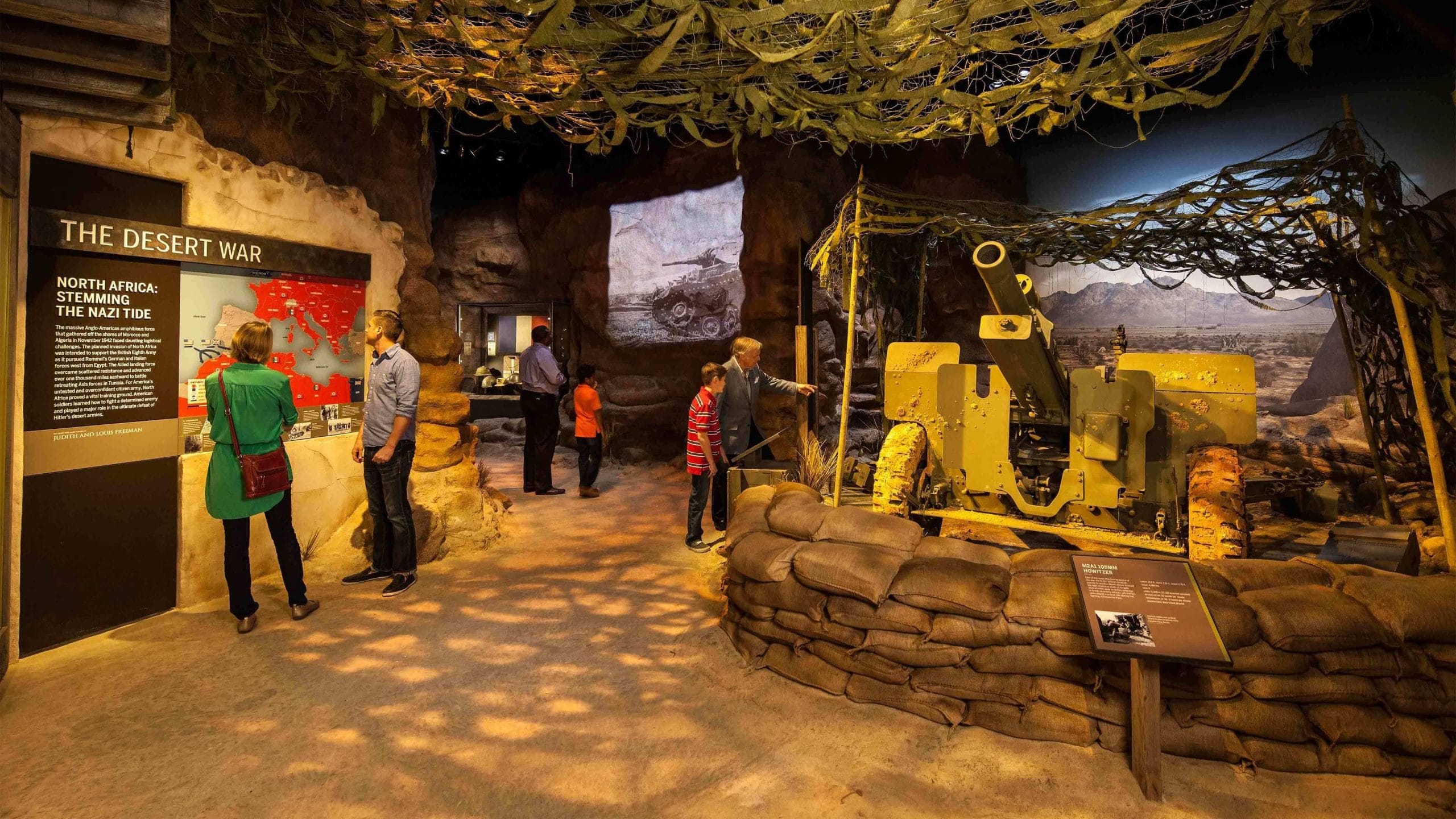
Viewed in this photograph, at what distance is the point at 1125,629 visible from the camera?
258 centimetres

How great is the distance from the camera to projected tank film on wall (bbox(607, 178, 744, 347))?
35.1 ft

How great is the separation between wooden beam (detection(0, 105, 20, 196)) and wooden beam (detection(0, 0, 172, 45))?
624mm

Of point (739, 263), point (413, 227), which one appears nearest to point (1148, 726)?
point (413, 227)

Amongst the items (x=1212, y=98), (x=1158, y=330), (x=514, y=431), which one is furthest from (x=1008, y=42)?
(x=514, y=431)

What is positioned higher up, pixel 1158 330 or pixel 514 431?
pixel 1158 330

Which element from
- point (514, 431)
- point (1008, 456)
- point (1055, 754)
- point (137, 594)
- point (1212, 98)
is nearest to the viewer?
point (1055, 754)

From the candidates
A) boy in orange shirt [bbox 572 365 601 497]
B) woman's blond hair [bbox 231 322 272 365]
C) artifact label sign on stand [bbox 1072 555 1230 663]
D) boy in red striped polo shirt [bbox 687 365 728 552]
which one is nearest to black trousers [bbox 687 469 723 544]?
boy in red striped polo shirt [bbox 687 365 728 552]

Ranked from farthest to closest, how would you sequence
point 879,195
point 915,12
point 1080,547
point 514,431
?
point 514,431, point 879,195, point 1080,547, point 915,12

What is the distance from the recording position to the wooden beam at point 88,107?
10.8ft

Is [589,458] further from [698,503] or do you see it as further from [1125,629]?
[1125,629]

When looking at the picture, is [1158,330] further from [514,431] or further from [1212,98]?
[514,431]

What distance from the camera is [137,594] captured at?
164 inches

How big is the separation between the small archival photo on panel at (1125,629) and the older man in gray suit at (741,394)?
3.47 metres

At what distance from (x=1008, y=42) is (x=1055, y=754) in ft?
10.2
